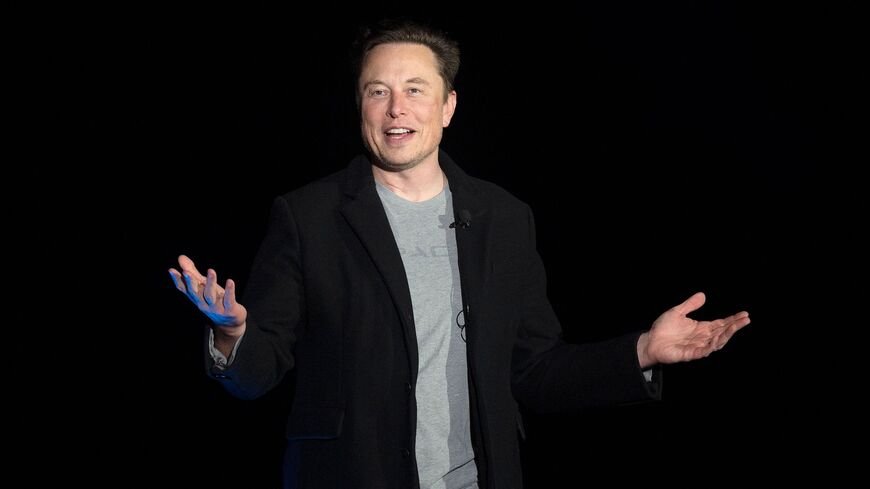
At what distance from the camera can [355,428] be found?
188 cm

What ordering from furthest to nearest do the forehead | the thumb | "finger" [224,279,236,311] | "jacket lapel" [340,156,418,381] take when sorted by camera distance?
the forehead → the thumb → "jacket lapel" [340,156,418,381] → "finger" [224,279,236,311]

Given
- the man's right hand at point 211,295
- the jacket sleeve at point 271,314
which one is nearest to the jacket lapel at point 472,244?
the jacket sleeve at point 271,314

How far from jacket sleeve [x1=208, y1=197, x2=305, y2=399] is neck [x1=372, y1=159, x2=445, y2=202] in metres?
0.26

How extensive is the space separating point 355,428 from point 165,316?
3.85 feet

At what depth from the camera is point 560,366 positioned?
83.0 inches

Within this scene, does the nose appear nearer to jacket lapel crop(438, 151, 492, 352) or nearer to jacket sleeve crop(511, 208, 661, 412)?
jacket lapel crop(438, 151, 492, 352)

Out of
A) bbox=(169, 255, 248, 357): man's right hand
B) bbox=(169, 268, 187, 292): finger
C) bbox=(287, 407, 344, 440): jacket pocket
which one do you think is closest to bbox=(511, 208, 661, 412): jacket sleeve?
bbox=(287, 407, 344, 440): jacket pocket

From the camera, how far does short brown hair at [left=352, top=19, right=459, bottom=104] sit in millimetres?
2113

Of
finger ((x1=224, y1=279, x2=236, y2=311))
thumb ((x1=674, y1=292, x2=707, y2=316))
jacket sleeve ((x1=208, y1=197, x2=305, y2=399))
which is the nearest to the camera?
finger ((x1=224, y1=279, x2=236, y2=311))

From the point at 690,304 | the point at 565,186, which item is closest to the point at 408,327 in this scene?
the point at 690,304

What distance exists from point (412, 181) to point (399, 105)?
182 mm

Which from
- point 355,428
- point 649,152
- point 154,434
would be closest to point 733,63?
point 649,152

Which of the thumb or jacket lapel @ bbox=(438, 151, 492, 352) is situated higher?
jacket lapel @ bbox=(438, 151, 492, 352)

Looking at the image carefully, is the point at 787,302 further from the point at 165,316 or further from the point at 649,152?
the point at 165,316
